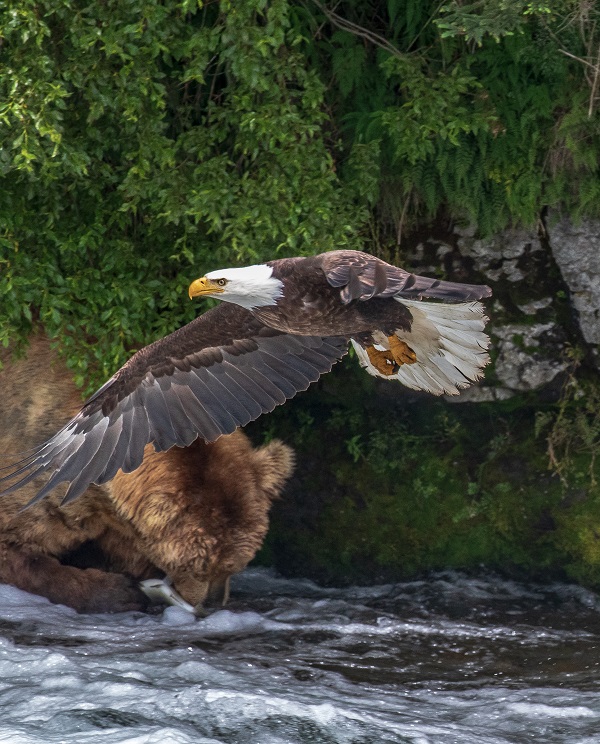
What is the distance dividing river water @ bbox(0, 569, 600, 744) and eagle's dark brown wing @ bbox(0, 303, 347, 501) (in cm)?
119

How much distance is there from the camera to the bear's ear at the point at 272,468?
23.7 ft

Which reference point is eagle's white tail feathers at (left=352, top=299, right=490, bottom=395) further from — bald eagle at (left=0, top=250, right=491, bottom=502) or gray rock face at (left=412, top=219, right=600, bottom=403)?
gray rock face at (left=412, top=219, right=600, bottom=403)

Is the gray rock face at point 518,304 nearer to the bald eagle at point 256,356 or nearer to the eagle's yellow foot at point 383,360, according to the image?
the bald eagle at point 256,356

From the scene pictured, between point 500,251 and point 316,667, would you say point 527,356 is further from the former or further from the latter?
point 316,667

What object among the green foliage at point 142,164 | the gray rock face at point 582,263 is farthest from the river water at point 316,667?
the gray rock face at point 582,263

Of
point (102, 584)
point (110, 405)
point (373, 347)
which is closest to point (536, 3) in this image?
point (373, 347)

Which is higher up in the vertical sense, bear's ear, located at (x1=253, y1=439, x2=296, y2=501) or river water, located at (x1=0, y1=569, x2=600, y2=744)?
bear's ear, located at (x1=253, y1=439, x2=296, y2=501)

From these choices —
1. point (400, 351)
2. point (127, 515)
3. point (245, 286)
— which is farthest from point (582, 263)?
point (127, 515)

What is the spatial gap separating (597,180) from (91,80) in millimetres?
3171

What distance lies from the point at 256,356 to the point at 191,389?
0.41 metres

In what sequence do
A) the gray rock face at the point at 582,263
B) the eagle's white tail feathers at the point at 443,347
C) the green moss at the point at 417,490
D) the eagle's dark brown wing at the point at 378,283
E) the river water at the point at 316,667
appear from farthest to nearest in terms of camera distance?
the green moss at the point at 417,490, the gray rock face at the point at 582,263, the river water at the point at 316,667, the eagle's white tail feathers at the point at 443,347, the eagle's dark brown wing at the point at 378,283

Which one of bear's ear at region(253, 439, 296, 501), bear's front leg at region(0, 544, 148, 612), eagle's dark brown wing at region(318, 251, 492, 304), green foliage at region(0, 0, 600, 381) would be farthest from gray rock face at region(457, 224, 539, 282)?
bear's front leg at region(0, 544, 148, 612)

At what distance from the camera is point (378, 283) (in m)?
4.72

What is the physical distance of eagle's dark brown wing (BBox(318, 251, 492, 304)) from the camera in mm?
4535
